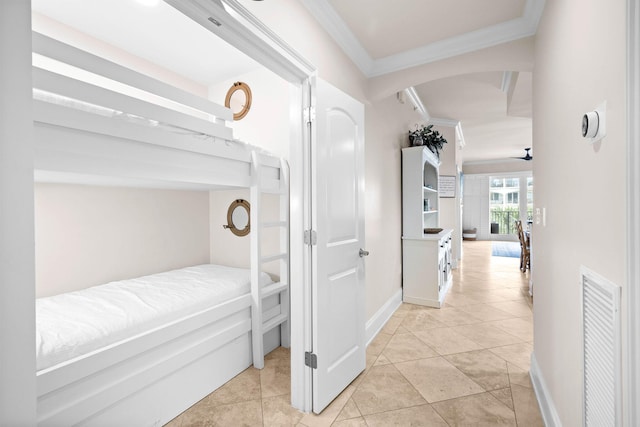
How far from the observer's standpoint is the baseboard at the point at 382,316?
9.31 ft

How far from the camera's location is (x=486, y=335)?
2902mm

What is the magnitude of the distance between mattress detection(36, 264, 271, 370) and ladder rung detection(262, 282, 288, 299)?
10cm

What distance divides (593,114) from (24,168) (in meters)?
1.62

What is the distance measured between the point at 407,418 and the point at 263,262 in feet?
4.69

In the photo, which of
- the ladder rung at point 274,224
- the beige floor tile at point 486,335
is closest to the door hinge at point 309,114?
the ladder rung at point 274,224

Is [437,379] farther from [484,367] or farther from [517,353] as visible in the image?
[517,353]

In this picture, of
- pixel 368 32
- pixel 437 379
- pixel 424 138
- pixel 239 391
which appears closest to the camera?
pixel 239 391

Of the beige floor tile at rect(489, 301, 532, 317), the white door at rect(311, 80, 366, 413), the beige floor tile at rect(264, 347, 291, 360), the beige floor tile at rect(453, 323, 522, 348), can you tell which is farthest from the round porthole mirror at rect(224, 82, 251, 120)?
the beige floor tile at rect(489, 301, 532, 317)

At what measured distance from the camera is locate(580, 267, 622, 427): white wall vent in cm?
90

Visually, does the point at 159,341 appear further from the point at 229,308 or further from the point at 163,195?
the point at 163,195

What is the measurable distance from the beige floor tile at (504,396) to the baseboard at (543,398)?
0.15 m

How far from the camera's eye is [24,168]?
67cm

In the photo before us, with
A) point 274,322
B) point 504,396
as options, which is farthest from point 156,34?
point 504,396

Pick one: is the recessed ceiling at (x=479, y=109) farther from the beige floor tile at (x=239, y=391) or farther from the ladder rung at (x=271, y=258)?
the beige floor tile at (x=239, y=391)
